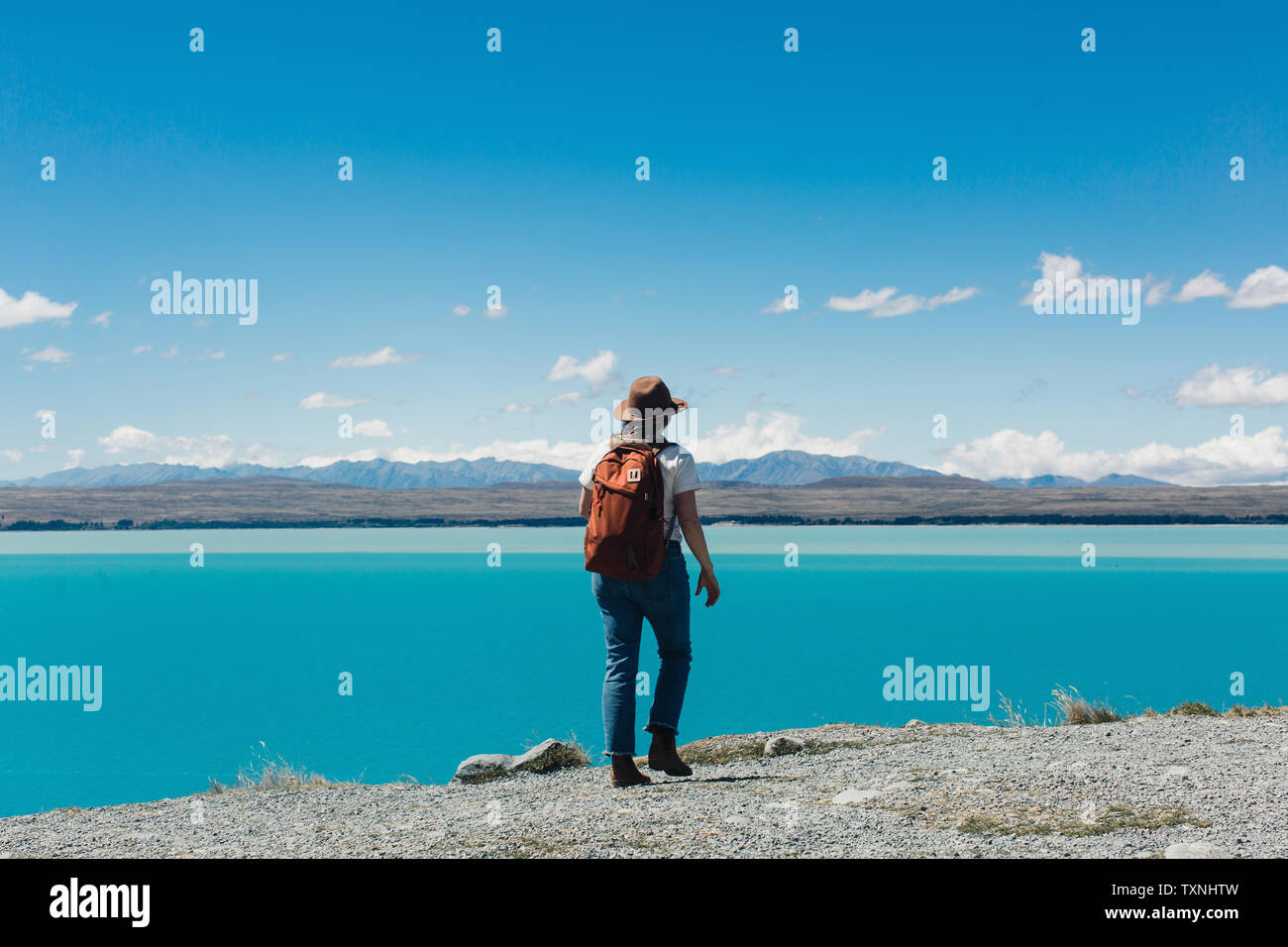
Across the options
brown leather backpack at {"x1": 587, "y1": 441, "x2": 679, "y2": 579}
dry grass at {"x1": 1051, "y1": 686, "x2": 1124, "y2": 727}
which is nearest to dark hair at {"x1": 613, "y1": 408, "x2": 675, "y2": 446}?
brown leather backpack at {"x1": 587, "y1": 441, "x2": 679, "y2": 579}

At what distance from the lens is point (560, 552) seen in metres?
119

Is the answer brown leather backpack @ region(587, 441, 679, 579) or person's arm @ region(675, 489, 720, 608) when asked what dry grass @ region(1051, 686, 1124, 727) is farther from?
brown leather backpack @ region(587, 441, 679, 579)

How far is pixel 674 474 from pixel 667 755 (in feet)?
5.71

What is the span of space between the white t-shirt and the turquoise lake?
3.85 m

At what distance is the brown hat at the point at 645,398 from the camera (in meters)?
5.50

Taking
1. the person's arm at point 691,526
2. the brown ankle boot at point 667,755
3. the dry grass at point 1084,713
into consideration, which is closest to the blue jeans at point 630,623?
the person's arm at point 691,526

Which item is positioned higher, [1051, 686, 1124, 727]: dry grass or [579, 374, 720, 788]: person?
[579, 374, 720, 788]: person

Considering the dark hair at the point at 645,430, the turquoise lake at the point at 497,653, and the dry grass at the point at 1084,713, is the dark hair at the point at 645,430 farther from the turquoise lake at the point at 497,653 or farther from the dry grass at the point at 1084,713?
the dry grass at the point at 1084,713

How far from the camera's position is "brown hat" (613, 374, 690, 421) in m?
5.50

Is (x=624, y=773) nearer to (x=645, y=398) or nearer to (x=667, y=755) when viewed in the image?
(x=667, y=755)

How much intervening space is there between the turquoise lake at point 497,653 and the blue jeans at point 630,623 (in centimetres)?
313

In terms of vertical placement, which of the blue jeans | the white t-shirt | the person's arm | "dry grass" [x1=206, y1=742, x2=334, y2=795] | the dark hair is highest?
the dark hair
